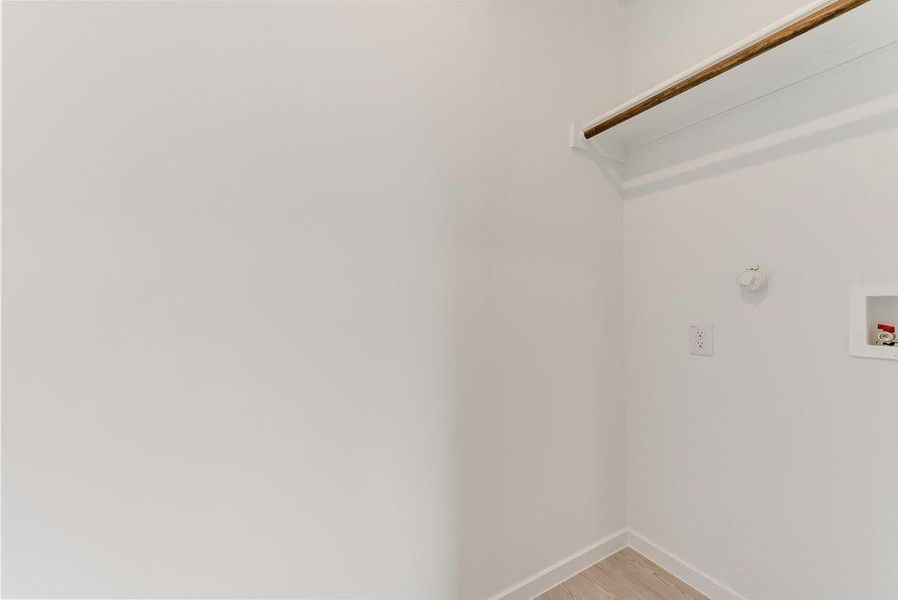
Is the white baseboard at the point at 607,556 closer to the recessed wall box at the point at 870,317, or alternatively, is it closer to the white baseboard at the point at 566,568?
the white baseboard at the point at 566,568

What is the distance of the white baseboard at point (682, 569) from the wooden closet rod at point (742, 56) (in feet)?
5.66

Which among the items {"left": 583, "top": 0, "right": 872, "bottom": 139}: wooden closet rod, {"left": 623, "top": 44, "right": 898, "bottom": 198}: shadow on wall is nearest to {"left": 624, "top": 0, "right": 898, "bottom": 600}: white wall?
{"left": 623, "top": 44, "right": 898, "bottom": 198}: shadow on wall

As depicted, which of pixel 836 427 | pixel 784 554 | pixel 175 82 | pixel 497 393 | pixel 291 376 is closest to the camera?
pixel 175 82

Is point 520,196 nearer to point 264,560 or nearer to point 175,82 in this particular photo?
point 175,82

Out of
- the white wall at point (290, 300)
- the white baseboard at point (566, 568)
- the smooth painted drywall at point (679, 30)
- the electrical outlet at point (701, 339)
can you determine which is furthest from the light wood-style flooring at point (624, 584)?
the smooth painted drywall at point (679, 30)

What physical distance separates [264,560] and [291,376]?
47cm

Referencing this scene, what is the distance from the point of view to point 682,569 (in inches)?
55.3

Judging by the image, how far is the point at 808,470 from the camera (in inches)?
43.2

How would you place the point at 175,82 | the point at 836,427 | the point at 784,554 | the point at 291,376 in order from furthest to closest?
the point at 784,554
the point at 836,427
the point at 291,376
the point at 175,82

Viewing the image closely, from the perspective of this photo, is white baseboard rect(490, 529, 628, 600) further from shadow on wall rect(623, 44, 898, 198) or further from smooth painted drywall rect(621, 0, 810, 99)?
smooth painted drywall rect(621, 0, 810, 99)

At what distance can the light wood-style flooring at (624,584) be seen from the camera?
1329 mm

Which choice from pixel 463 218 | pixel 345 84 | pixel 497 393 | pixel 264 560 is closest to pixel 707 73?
pixel 463 218

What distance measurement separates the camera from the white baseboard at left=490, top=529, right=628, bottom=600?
1.30 m

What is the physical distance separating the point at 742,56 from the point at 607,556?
1.87 metres
